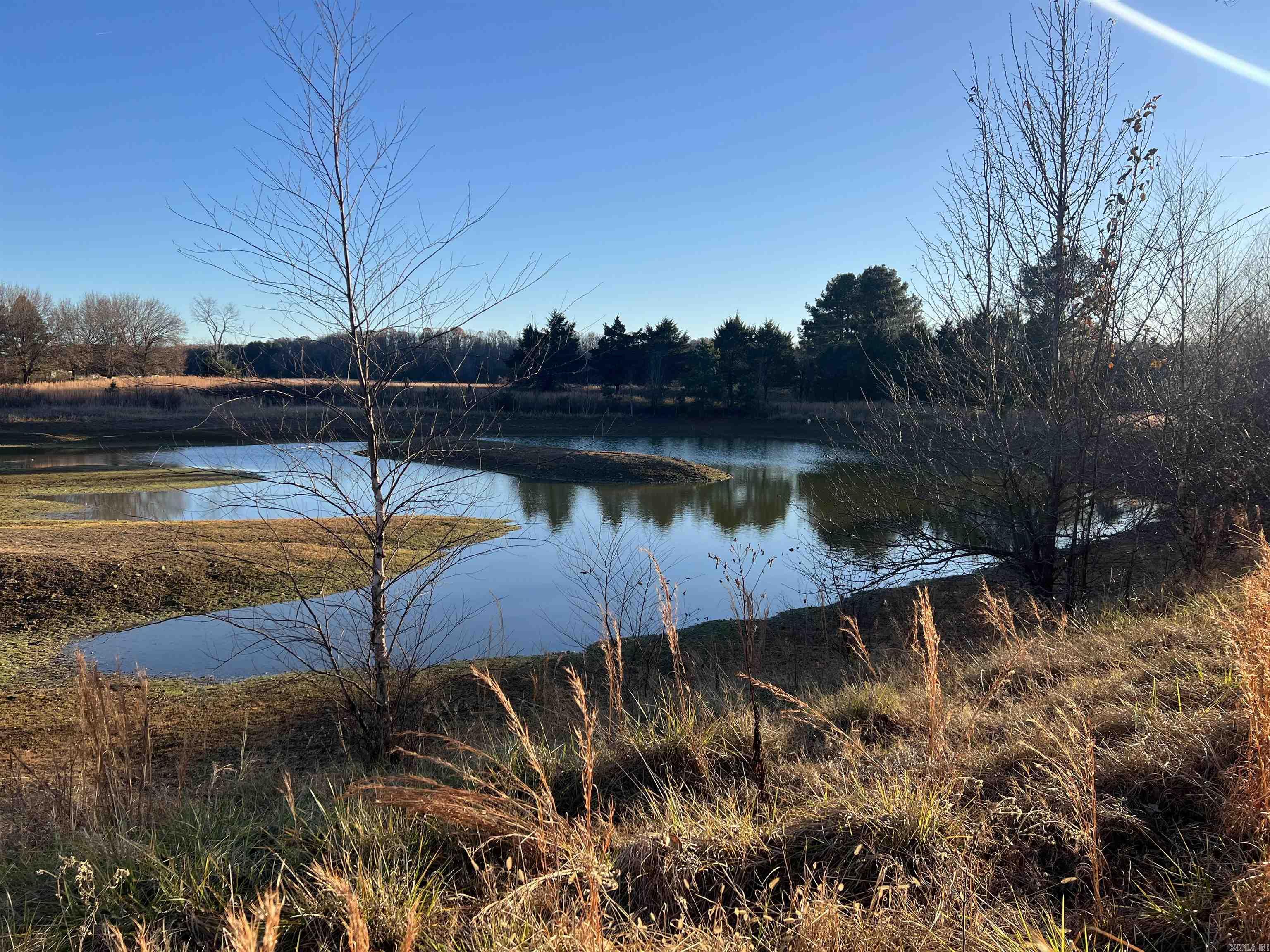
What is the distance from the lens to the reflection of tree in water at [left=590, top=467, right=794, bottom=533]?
20172 millimetres

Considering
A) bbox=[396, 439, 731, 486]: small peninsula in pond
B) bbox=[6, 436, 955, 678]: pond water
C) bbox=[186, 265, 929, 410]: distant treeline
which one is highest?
bbox=[186, 265, 929, 410]: distant treeline

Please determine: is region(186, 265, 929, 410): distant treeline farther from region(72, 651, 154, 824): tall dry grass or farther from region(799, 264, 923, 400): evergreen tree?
region(72, 651, 154, 824): tall dry grass

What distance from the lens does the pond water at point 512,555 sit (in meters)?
5.61

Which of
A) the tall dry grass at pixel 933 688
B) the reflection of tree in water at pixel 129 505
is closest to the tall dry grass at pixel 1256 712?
the tall dry grass at pixel 933 688

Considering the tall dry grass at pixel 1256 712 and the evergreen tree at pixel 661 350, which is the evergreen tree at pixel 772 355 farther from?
the tall dry grass at pixel 1256 712

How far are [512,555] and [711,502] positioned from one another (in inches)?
368

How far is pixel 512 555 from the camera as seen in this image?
15539mm

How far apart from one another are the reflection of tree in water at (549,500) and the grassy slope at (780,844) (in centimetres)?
1514

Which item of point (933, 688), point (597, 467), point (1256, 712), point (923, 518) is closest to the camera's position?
point (1256, 712)

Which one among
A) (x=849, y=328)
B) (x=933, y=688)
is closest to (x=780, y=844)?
(x=933, y=688)

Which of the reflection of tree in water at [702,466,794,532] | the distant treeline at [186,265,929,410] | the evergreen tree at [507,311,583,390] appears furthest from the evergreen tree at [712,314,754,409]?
the evergreen tree at [507,311,583,390]

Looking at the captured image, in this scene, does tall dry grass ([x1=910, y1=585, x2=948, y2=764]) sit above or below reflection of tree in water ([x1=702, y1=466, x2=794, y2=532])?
above

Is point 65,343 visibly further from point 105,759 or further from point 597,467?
point 105,759

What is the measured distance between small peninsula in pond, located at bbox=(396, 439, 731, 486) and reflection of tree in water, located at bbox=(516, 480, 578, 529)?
3.61 feet
